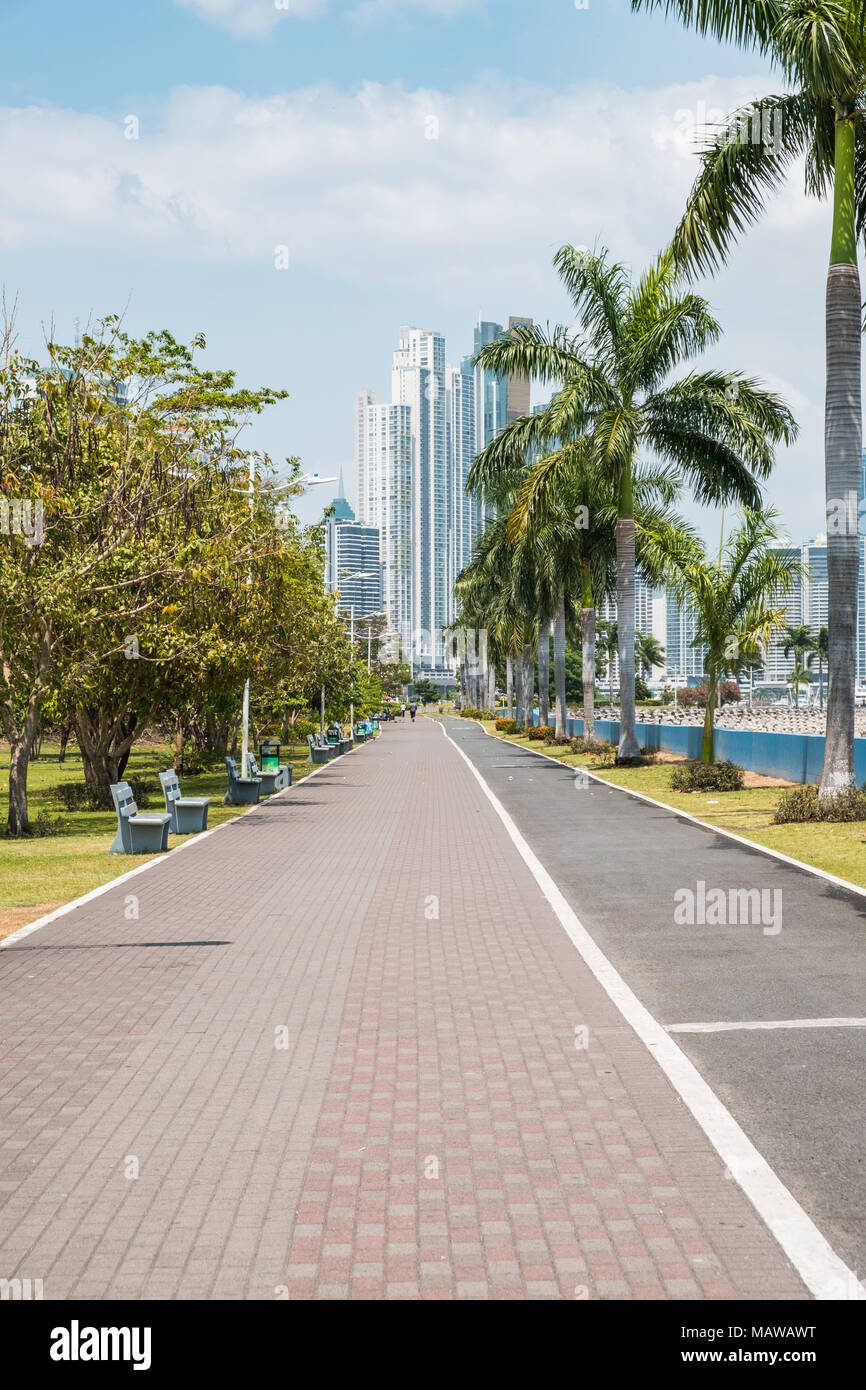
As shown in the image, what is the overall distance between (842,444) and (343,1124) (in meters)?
15.7

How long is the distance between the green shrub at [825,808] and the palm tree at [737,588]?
288 inches

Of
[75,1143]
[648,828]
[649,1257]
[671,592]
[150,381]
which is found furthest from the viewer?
[671,592]

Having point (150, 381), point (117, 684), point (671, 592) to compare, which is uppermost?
point (150, 381)

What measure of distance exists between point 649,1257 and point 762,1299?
1.36 ft

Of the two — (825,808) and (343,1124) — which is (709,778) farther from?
(343,1124)

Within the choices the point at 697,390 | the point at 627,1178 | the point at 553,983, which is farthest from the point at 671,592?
the point at 627,1178

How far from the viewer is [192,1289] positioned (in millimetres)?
4105

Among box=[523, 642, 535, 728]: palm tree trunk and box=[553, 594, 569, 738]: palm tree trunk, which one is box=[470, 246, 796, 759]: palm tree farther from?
box=[523, 642, 535, 728]: palm tree trunk

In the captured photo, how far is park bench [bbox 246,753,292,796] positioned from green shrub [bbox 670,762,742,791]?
828cm

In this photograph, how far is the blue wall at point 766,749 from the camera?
79.1 feet

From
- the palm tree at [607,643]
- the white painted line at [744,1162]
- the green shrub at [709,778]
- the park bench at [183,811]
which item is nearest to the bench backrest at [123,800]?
the park bench at [183,811]

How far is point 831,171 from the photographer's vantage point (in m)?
20.3

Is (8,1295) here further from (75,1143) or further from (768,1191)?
(768,1191)

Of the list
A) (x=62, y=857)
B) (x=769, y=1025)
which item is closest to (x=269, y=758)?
(x=62, y=857)
